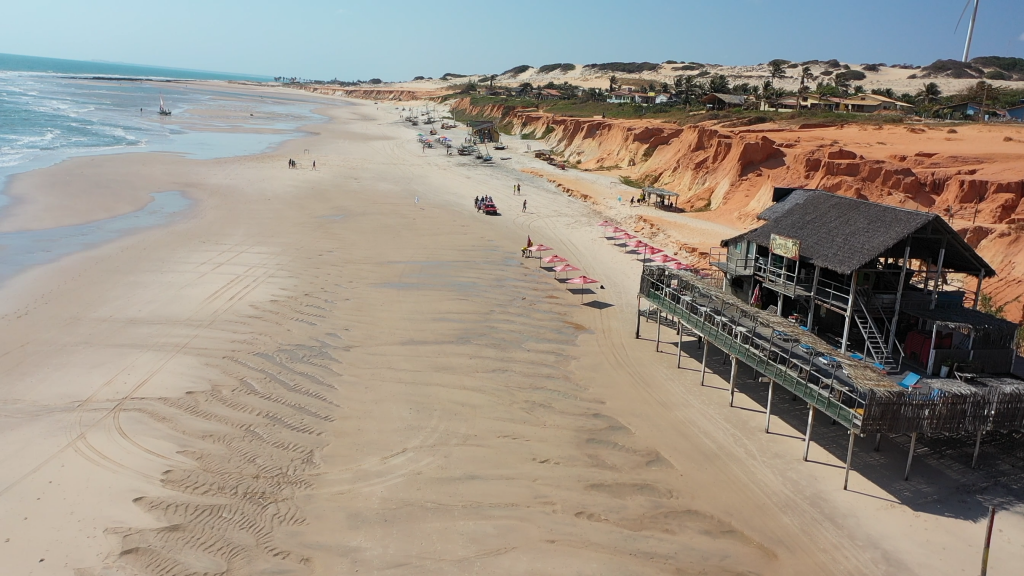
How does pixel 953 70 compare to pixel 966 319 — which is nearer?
pixel 966 319

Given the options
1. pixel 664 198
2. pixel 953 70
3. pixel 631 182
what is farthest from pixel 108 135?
pixel 953 70

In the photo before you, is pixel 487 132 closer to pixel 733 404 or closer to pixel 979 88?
pixel 979 88

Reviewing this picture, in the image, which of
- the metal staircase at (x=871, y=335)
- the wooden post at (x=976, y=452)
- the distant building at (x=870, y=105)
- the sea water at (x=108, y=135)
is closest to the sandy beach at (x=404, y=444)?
the wooden post at (x=976, y=452)

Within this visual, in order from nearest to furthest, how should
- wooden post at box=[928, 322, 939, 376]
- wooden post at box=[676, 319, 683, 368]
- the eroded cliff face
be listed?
1. wooden post at box=[928, 322, 939, 376]
2. wooden post at box=[676, 319, 683, 368]
3. the eroded cliff face

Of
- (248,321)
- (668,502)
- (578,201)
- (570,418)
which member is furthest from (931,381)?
(578,201)

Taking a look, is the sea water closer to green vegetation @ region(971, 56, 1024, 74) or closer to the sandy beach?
the sandy beach

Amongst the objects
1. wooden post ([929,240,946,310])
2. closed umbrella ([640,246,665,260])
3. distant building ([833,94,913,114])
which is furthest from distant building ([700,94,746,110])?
wooden post ([929,240,946,310])

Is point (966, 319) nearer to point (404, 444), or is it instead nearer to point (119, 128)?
point (404, 444)
